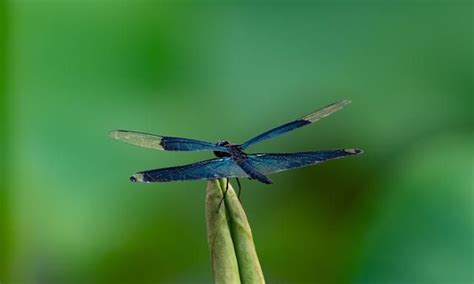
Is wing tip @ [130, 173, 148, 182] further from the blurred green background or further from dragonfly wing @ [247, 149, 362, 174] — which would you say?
the blurred green background

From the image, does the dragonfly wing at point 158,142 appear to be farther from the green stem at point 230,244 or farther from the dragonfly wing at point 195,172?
the green stem at point 230,244

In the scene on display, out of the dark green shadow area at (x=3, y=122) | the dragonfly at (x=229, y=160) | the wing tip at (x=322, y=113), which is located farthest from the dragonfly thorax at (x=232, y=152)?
the dark green shadow area at (x=3, y=122)

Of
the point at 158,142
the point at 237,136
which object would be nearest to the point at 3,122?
the point at 237,136

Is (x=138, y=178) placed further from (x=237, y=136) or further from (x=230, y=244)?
(x=237, y=136)

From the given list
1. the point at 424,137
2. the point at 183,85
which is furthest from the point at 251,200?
the point at 424,137

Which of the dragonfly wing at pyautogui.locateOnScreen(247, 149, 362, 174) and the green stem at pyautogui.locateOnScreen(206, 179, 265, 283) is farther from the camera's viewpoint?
the dragonfly wing at pyautogui.locateOnScreen(247, 149, 362, 174)

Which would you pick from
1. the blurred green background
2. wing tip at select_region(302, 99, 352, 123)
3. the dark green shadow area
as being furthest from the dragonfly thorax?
the dark green shadow area

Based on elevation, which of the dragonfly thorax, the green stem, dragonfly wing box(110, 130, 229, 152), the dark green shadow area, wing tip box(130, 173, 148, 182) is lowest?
the green stem
